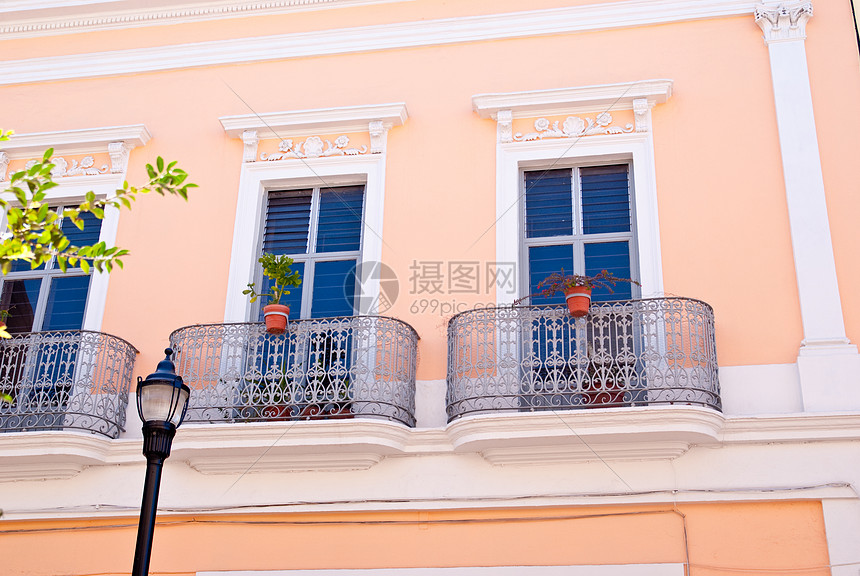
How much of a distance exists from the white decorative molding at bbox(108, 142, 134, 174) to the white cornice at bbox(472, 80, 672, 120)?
3243 mm

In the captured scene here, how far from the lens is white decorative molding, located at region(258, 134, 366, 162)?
858cm

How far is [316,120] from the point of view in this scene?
8.59 meters

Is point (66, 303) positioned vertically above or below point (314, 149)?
below

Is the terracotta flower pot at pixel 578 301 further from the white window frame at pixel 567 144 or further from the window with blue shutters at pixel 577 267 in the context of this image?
the white window frame at pixel 567 144

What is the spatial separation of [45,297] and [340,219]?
2.66 meters

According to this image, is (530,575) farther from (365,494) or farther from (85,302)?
(85,302)

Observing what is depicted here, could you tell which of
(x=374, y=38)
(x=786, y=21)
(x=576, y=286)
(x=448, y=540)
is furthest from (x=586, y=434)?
(x=374, y=38)

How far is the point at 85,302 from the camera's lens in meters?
8.50

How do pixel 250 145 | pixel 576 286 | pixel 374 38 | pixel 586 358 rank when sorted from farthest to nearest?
1. pixel 374 38
2. pixel 250 145
3. pixel 576 286
4. pixel 586 358

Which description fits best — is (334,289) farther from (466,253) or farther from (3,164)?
(3,164)

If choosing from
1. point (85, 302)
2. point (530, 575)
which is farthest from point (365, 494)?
point (85, 302)

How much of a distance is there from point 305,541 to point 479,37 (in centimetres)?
463

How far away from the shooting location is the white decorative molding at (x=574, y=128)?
8.23 m

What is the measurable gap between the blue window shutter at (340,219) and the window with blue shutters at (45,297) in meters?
2.04
